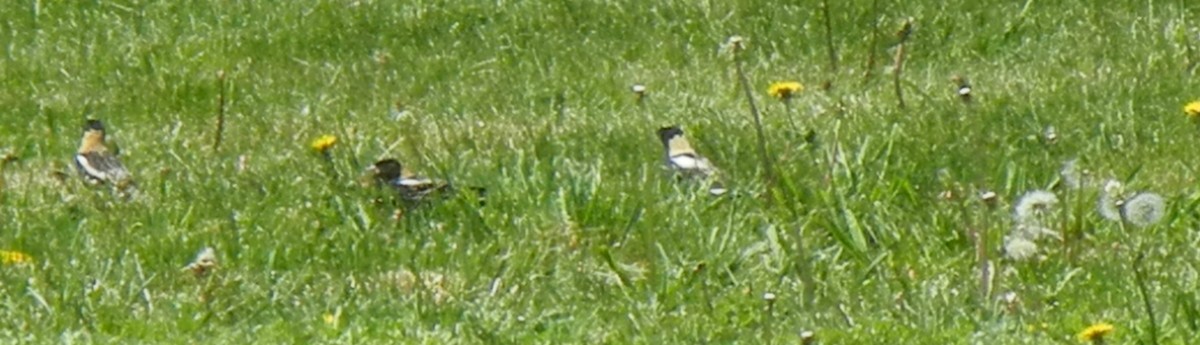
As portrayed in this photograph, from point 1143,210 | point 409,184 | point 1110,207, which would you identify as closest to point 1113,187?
point 1110,207

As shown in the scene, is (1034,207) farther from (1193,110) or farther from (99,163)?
(99,163)

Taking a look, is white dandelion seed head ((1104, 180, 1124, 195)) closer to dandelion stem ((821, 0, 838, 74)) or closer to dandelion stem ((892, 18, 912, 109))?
dandelion stem ((892, 18, 912, 109))

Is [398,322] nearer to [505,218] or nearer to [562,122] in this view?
[505,218]

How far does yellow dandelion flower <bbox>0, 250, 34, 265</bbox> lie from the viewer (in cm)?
536

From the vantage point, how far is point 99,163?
6.31 m

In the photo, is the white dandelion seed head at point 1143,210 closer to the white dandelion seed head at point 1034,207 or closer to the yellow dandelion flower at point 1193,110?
the white dandelion seed head at point 1034,207

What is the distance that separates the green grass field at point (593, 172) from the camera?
4.88 meters

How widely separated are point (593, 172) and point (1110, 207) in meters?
1.31

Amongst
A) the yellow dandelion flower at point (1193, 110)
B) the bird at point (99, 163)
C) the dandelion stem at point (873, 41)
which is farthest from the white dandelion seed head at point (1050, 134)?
the bird at point (99, 163)

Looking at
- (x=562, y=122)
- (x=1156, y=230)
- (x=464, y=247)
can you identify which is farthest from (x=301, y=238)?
(x=1156, y=230)

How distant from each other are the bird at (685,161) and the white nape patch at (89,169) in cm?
149

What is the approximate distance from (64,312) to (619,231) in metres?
1.32

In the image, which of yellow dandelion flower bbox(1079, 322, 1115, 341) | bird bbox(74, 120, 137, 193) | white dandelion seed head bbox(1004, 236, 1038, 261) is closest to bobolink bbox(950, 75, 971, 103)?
white dandelion seed head bbox(1004, 236, 1038, 261)

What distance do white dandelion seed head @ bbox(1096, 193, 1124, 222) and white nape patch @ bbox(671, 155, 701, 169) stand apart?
105cm
